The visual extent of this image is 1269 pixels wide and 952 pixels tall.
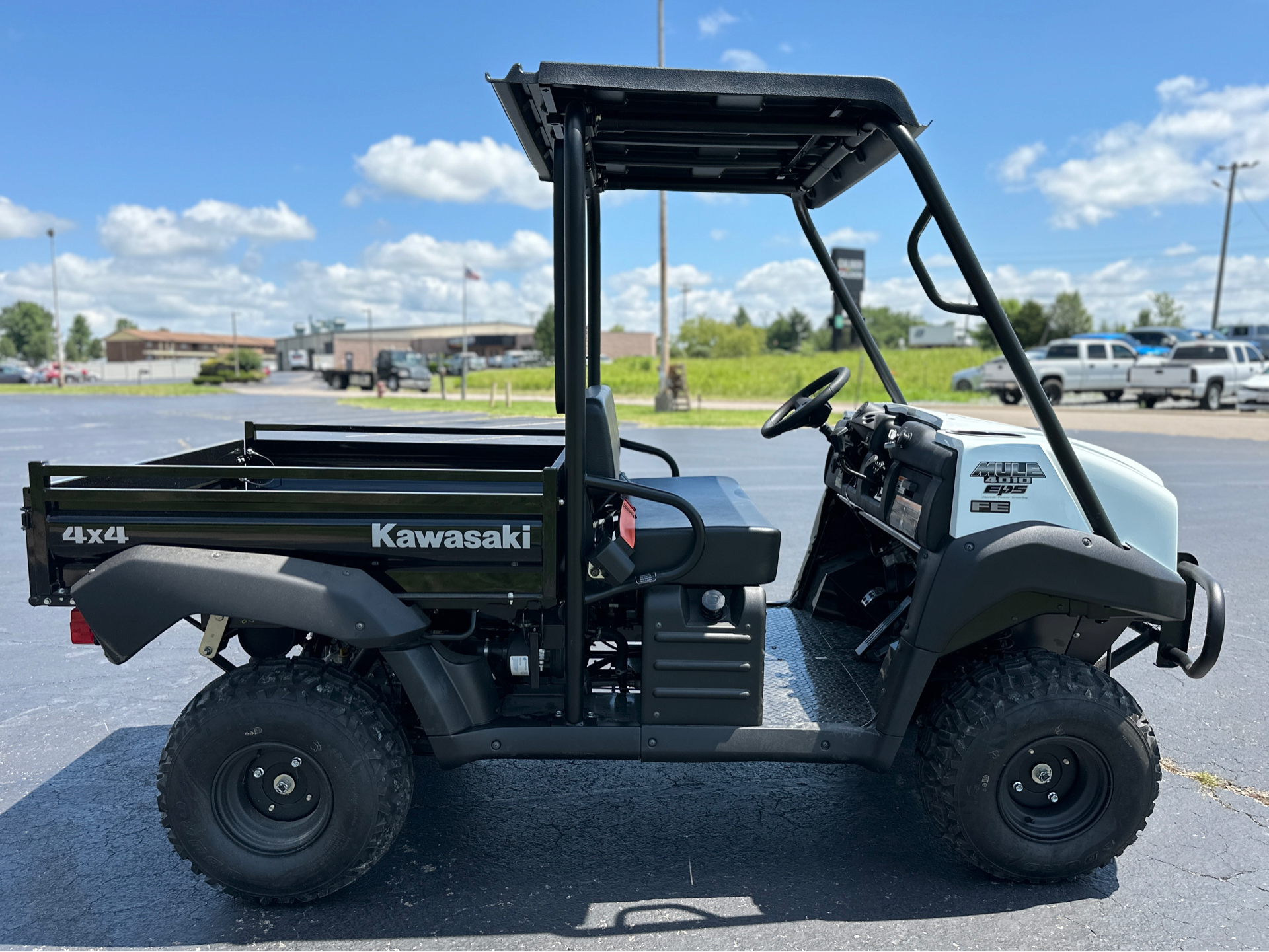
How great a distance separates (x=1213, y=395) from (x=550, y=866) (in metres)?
26.0

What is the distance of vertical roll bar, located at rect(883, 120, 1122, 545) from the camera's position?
2451mm

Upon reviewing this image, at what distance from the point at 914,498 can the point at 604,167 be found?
5.61ft

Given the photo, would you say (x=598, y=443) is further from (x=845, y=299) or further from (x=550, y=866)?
(x=845, y=299)

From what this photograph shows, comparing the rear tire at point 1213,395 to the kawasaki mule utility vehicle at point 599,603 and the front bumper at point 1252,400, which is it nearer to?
the front bumper at point 1252,400

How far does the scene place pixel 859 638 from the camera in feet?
11.6

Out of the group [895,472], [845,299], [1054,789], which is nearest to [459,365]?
[845,299]

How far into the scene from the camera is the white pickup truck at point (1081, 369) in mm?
25016

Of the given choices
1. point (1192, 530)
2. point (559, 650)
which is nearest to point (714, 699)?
point (559, 650)

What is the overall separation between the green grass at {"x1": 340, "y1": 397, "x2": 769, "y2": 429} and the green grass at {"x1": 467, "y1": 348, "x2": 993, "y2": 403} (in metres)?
4.86

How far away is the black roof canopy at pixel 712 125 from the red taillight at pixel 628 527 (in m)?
1.18

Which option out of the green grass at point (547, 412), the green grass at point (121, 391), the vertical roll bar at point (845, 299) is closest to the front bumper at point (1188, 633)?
the vertical roll bar at point (845, 299)

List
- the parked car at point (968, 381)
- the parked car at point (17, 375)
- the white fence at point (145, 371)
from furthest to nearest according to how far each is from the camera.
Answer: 1. the white fence at point (145, 371)
2. the parked car at point (17, 375)
3. the parked car at point (968, 381)

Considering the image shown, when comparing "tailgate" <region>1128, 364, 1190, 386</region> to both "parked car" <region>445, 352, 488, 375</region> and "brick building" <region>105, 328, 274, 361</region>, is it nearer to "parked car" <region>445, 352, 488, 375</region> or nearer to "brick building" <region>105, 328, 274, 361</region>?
"parked car" <region>445, 352, 488, 375</region>

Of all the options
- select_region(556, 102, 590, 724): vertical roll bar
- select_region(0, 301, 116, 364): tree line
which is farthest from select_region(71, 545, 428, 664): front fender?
select_region(0, 301, 116, 364): tree line
